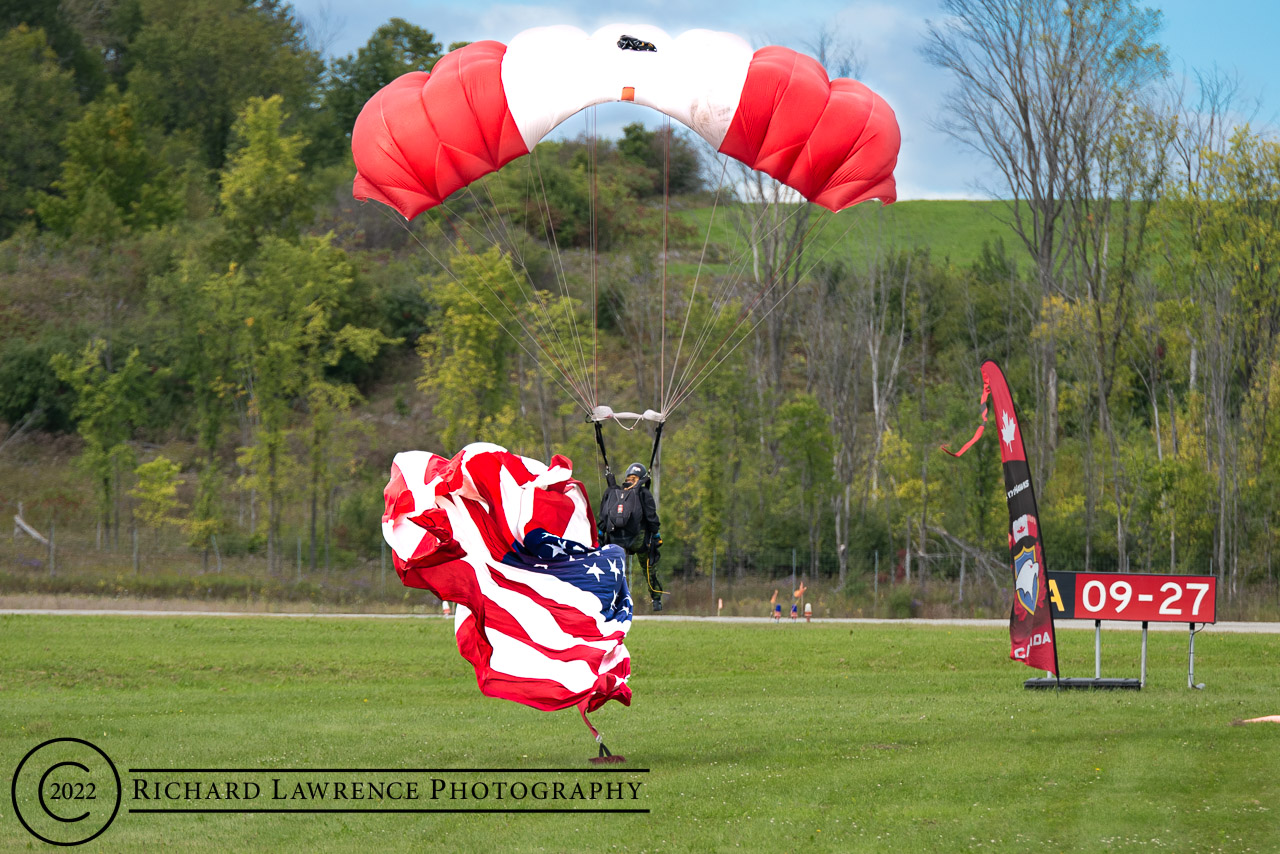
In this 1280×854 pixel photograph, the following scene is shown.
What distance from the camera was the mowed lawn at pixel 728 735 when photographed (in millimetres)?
10883

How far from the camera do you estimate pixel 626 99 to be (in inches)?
545

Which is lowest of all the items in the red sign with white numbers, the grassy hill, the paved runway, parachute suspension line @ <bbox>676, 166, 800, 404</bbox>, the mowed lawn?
the paved runway

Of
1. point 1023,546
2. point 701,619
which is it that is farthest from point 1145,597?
point 701,619

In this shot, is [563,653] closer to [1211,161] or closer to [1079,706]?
[1079,706]

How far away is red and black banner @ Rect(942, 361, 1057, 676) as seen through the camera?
16.8 metres

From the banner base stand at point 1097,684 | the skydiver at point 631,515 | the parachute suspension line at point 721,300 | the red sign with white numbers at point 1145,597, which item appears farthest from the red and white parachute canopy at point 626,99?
the banner base stand at point 1097,684

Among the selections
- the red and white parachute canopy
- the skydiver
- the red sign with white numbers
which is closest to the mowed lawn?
the red sign with white numbers

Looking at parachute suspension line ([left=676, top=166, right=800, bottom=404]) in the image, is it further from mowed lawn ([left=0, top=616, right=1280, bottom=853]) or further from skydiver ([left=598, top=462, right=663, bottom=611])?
mowed lawn ([left=0, top=616, right=1280, bottom=853])

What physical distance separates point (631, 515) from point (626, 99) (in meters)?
4.77

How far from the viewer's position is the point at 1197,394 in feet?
127

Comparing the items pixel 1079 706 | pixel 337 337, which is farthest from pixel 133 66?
pixel 1079 706

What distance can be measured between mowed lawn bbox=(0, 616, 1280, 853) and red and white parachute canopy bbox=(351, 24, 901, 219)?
6.42 meters

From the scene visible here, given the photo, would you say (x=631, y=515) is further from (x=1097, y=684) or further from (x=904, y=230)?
(x=904, y=230)

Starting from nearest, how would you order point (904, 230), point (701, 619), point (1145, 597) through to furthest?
point (1145, 597)
point (701, 619)
point (904, 230)
